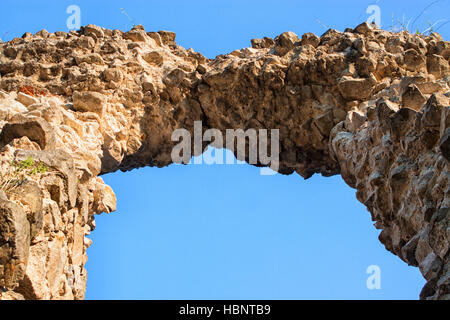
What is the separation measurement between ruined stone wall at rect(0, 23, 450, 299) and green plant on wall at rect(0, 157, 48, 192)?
3 cm

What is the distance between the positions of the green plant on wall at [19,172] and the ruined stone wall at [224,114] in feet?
0.10

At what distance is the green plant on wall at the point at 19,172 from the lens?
427cm

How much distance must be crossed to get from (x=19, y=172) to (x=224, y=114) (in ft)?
14.2

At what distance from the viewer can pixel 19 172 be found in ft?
14.9

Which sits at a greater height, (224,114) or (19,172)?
(224,114)

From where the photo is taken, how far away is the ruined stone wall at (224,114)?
15.8ft

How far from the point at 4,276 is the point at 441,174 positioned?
3727 millimetres

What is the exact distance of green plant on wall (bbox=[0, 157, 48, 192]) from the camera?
4.27m

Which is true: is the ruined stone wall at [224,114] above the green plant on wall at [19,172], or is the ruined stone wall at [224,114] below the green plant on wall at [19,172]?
above

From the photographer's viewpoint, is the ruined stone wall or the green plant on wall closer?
the green plant on wall

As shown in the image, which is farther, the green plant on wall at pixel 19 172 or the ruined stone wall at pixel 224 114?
the ruined stone wall at pixel 224 114

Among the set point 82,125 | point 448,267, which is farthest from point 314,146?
point 448,267
